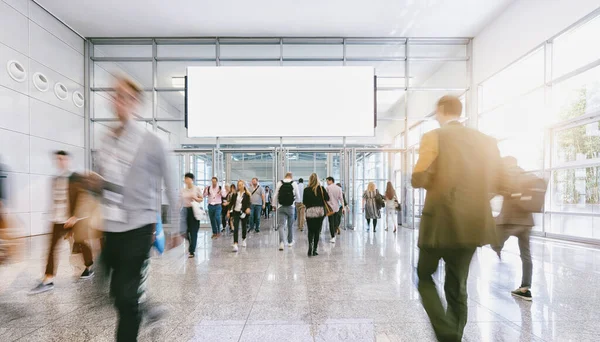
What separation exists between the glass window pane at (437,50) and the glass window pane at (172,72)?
7.94m

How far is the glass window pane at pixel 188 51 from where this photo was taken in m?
12.3

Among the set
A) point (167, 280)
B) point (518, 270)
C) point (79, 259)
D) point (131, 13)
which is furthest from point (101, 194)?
point (131, 13)

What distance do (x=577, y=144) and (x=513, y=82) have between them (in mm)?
3187

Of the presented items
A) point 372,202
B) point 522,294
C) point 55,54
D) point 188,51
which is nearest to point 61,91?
point 55,54

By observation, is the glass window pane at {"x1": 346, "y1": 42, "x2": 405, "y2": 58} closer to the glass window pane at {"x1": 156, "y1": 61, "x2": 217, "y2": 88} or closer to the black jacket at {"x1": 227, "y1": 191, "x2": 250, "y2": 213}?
the glass window pane at {"x1": 156, "y1": 61, "x2": 217, "y2": 88}

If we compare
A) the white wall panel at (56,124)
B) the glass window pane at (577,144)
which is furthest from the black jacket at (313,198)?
the white wall panel at (56,124)

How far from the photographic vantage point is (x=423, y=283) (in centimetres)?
216

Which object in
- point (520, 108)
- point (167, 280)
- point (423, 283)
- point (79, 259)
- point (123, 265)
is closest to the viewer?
point (123, 265)

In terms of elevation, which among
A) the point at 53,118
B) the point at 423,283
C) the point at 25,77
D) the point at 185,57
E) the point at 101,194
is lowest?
the point at 423,283

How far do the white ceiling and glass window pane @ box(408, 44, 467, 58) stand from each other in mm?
634

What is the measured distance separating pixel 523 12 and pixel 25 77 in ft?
48.5

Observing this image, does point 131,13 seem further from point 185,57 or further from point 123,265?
point 123,265

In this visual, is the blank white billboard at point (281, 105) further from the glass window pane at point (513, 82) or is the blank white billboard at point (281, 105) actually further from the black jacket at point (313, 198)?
the black jacket at point (313, 198)

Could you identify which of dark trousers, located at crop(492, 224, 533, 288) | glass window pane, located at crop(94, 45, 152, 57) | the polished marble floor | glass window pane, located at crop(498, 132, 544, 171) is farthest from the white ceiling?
dark trousers, located at crop(492, 224, 533, 288)
